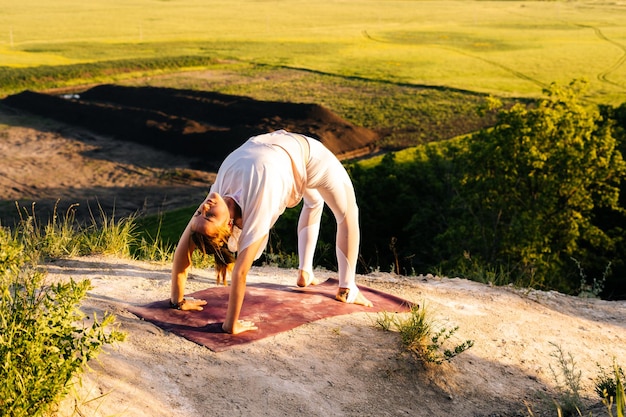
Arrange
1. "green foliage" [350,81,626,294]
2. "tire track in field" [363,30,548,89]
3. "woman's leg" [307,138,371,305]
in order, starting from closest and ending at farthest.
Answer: "woman's leg" [307,138,371,305], "green foliage" [350,81,626,294], "tire track in field" [363,30,548,89]

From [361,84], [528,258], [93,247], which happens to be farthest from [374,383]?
[361,84]

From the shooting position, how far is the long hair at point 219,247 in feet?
18.1

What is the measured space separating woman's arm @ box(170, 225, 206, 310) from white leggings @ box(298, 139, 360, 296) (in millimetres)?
1027

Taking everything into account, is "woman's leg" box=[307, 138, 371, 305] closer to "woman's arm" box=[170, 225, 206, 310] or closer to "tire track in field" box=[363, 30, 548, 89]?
"woman's arm" box=[170, 225, 206, 310]

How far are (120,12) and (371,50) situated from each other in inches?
2028

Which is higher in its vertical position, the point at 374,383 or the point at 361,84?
the point at 374,383

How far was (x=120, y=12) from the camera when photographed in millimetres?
113438

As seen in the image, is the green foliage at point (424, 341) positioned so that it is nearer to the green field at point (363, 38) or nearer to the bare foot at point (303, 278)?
the bare foot at point (303, 278)

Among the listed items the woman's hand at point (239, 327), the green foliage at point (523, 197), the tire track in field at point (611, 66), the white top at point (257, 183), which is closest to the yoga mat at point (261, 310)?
the woman's hand at point (239, 327)

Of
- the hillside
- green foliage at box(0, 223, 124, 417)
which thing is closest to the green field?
the hillside

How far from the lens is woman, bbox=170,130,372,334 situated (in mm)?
5527

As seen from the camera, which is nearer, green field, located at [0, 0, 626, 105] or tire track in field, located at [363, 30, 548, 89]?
tire track in field, located at [363, 30, 548, 89]

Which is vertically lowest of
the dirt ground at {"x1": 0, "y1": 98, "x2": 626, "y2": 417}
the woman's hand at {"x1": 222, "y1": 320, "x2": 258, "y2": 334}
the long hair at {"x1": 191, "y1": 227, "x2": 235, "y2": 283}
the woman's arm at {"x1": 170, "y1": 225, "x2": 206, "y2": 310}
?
the dirt ground at {"x1": 0, "y1": 98, "x2": 626, "y2": 417}

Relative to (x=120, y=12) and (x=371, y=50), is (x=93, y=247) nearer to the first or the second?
(x=371, y=50)
